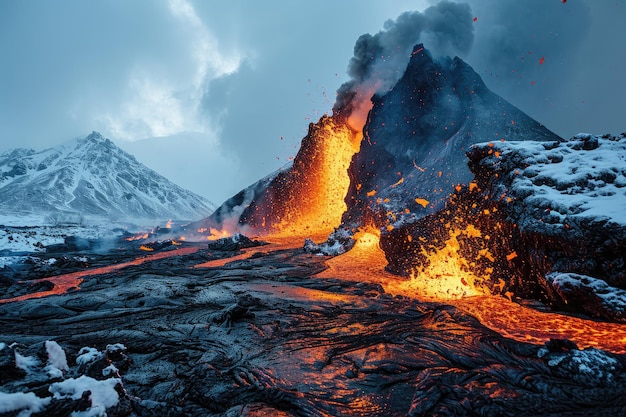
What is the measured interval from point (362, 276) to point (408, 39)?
27.7 m

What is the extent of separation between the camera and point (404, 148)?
27938 millimetres

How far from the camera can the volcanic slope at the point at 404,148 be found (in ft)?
64.6

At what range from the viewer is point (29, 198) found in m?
134

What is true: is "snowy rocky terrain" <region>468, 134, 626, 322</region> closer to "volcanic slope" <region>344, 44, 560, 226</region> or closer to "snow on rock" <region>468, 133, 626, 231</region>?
"snow on rock" <region>468, 133, 626, 231</region>

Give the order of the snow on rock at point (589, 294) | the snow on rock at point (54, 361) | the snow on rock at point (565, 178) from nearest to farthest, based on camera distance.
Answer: the snow on rock at point (54, 361), the snow on rock at point (589, 294), the snow on rock at point (565, 178)

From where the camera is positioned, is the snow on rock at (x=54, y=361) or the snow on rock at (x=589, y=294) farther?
the snow on rock at (x=589, y=294)

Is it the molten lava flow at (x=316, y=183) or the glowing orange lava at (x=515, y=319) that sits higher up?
the molten lava flow at (x=316, y=183)

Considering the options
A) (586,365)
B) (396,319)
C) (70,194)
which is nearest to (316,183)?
(396,319)

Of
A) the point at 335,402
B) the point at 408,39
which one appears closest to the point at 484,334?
the point at 335,402

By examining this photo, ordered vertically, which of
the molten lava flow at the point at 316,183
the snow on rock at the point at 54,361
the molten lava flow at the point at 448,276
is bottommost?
the snow on rock at the point at 54,361

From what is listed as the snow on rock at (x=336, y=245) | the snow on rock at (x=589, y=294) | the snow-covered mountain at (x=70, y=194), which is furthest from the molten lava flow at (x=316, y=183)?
the snow-covered mountain at (x=70, y=194)

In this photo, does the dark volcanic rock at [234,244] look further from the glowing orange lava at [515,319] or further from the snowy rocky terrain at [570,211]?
the snowy rocky terrain at [570,211]

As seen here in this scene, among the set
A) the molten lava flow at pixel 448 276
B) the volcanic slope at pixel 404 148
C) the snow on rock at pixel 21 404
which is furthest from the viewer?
the volcanic slope at pixel 404 148

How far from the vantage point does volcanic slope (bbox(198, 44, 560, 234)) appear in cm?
1970
